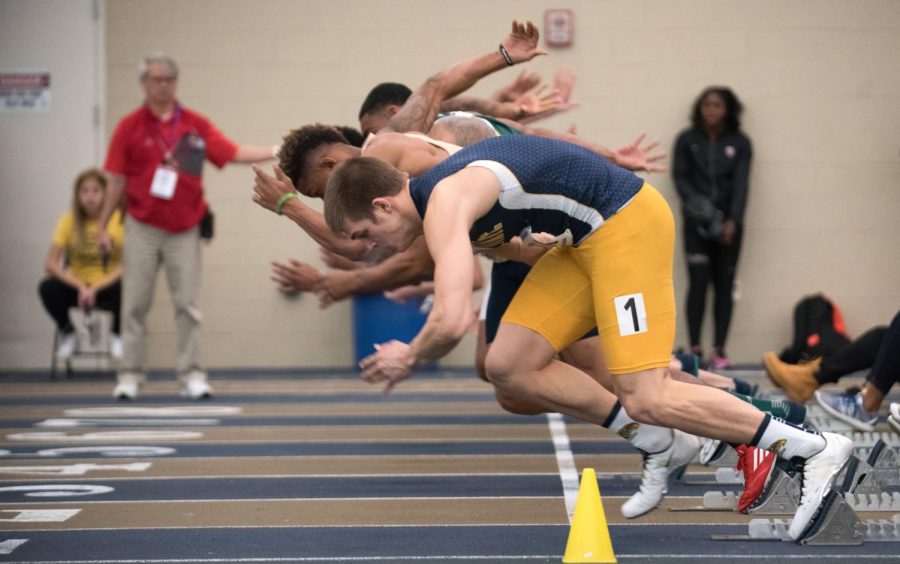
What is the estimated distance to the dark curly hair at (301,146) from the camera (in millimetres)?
5648

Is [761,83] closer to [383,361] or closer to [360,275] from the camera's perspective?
[360,275]

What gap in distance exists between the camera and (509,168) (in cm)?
446

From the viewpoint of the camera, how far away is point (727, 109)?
11.5 meters

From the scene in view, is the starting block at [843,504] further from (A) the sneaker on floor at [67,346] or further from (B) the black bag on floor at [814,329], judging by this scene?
(A) the sneaker on floor at [67,346]

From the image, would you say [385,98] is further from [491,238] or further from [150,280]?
[150,280]

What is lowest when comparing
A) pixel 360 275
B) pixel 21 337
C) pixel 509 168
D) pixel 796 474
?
pixel 21 337

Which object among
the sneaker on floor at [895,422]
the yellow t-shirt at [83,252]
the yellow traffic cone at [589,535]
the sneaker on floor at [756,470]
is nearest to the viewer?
the yellow traffic cone at [589,535]

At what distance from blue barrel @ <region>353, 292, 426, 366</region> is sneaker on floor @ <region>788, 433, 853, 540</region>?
20.9ft

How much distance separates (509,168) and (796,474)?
1.52 meters

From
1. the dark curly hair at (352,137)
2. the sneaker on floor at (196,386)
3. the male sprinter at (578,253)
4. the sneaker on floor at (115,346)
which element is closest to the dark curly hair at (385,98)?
the dark curly hair at (352,137)

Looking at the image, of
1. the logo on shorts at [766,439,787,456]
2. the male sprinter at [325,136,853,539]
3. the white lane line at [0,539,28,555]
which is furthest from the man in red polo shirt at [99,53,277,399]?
the logo on shorts at [766,439,787,456]

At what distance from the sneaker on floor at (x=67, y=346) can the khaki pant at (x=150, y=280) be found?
146cm

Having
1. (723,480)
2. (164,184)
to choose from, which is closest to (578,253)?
(723,480)

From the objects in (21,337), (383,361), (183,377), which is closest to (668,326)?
(383,361)
